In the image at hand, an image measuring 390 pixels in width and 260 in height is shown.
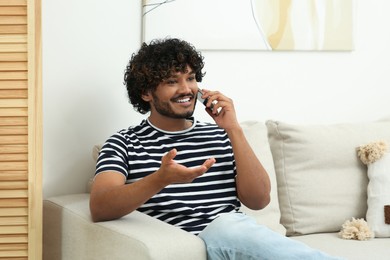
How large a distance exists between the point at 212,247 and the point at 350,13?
1.55 metres

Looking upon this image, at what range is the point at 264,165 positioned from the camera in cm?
290

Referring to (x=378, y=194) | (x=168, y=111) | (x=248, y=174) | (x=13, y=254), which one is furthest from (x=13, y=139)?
(x=378, y=194)

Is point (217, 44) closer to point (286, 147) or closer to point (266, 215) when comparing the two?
point (286, 147)

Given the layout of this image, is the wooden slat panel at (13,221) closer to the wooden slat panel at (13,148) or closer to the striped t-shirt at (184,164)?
the wooden slat panel at (13,148)

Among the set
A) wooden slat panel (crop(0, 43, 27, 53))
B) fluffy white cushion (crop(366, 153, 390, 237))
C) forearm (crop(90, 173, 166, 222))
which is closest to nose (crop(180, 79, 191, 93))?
forearm (crop(90, 173, 166, 222))

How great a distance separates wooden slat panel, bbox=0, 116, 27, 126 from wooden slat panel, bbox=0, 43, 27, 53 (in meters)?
0.20

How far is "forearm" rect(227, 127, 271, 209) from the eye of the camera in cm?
252

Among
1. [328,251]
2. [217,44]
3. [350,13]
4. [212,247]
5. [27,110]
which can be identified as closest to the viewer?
[212,247]

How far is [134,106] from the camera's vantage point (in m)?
2.77

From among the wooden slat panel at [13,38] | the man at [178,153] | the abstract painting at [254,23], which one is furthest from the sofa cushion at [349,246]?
the wooden slat panel at [13,38]

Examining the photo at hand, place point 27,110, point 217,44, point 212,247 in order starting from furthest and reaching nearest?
point 217,44 < point 27,110 < point 212,247

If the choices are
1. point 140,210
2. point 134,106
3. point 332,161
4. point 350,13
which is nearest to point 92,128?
point 134,106

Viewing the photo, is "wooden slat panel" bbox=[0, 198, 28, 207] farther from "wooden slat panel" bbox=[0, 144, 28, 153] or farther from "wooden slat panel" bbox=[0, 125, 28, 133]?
"wooden slat panel" bbox=[0, 125, 28, 133]

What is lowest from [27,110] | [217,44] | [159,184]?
[159,184]
